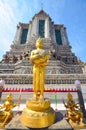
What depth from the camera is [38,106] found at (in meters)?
2.41

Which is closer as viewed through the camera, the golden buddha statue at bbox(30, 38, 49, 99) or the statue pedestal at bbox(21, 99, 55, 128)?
the statue pedestal at bbox(21, 99, 55, 128)

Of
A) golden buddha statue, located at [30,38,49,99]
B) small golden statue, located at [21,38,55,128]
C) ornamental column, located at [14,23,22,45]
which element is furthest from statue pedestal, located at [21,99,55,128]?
ornamental column, located at [14,23,22,45]

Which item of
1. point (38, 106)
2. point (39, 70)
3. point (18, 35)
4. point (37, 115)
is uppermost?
point (18, 35)

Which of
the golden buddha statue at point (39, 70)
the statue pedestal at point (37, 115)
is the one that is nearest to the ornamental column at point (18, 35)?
the golden buddha statue at point (39, 70)

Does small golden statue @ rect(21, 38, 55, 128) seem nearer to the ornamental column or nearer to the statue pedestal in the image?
the statue pedestal

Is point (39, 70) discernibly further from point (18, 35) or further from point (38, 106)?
point (18, 35)

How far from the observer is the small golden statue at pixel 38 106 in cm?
234

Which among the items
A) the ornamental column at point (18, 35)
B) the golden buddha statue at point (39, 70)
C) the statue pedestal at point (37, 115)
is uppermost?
the ornamental column at point (18, 35)

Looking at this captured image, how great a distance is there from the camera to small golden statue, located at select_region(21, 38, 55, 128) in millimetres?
2336

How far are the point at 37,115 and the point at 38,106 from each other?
17 cm

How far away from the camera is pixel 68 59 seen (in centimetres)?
1938

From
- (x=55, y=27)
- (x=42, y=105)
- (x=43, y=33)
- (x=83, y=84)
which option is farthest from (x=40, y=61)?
(x=55, y=27)

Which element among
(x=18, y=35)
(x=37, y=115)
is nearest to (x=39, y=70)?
(x=37, y=115)

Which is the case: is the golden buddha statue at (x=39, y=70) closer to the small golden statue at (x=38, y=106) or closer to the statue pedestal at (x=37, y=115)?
the small golden statue at (x=38, y=106)
